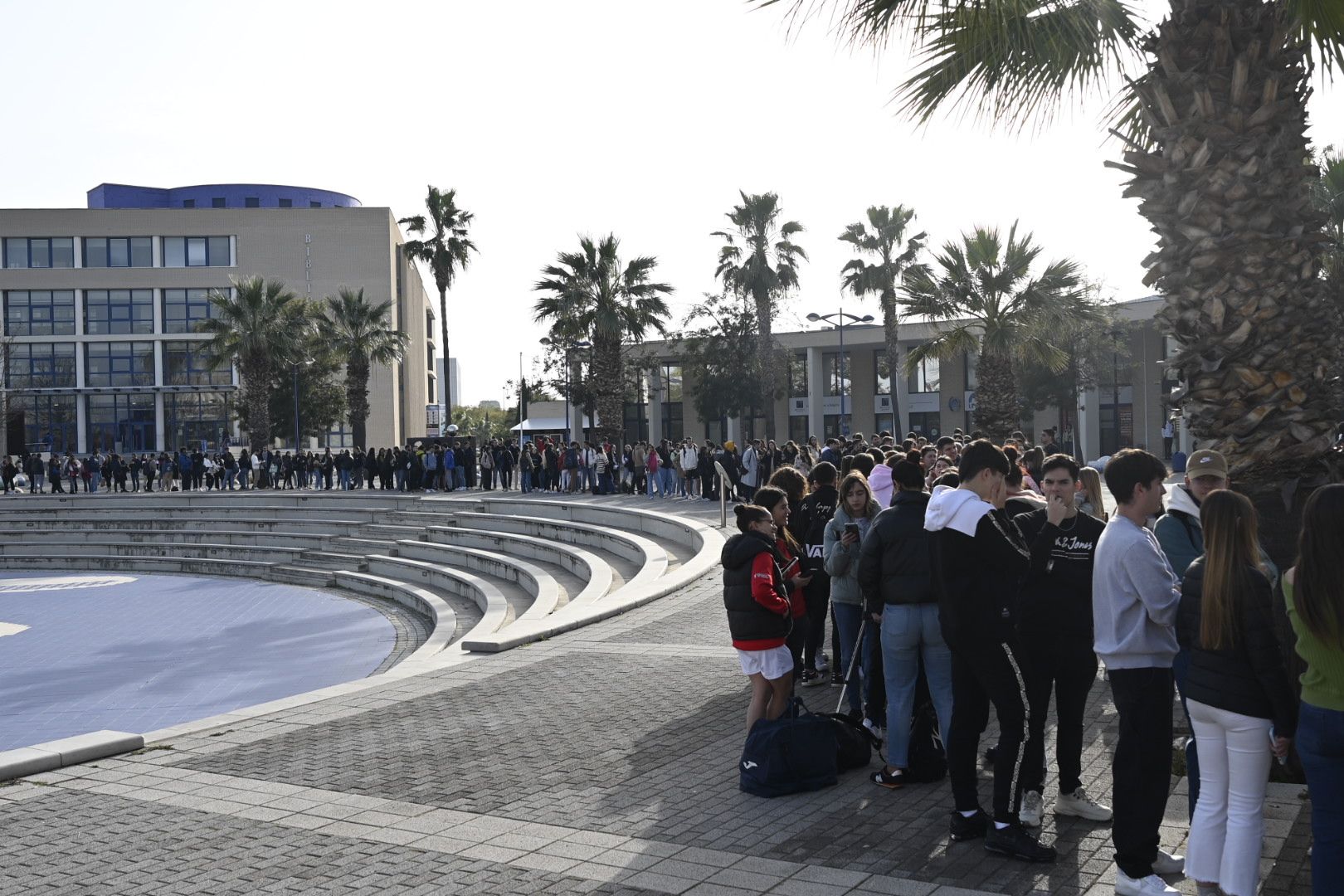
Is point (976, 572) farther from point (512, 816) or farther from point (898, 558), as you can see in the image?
point (512, 816)

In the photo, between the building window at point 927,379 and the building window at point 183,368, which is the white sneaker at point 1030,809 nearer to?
the building window at point 927,379

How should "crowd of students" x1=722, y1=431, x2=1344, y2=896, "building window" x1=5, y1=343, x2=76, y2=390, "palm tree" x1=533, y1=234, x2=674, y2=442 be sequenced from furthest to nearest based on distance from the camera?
"building window" x1=5, y1=343, x2=76, y2=390 < "palm tree" x1=533, y1=234, x2=674, y2=442 < "crowd of students" x1=722, y1=431, x2=1344, y2=896

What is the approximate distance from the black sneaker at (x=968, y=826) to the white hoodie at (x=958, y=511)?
Result: 1261 mm

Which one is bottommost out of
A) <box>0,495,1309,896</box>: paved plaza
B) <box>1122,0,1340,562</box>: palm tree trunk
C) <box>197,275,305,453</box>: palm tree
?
<box>0,495,1309,896</box>: paved plaza

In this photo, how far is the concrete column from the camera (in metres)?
55.5

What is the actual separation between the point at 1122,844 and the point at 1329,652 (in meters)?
1.28

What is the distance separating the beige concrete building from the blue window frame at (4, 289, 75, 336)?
0.15 feet

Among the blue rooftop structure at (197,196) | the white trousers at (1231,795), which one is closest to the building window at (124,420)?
the blue rooftop structure at (197,196)

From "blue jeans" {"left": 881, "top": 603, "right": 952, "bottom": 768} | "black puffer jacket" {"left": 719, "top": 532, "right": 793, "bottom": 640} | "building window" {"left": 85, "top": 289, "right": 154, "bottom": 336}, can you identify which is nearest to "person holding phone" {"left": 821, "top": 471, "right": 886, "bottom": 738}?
"black puffer jacket" {"left": 719, "top": 532, "right": 793, "bottom": 640}

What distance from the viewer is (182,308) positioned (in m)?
65.4

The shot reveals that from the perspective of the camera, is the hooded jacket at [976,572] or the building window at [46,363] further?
the building window at [46,363]

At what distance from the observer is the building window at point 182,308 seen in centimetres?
6531

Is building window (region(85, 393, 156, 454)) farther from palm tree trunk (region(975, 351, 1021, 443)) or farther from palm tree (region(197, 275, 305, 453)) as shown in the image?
palm tree trunk (region(975, 351, 1021, 443))

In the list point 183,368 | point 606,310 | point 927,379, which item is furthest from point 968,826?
point 183,368
